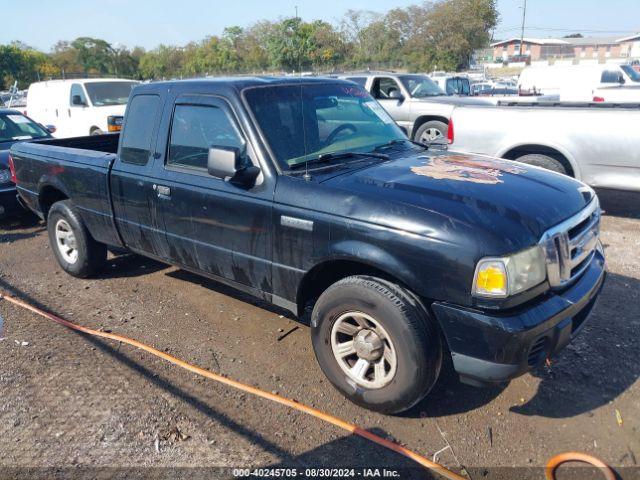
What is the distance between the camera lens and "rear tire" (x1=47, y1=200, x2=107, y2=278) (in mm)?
5215

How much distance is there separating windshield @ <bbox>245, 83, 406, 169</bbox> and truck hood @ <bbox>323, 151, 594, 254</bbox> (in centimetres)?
39

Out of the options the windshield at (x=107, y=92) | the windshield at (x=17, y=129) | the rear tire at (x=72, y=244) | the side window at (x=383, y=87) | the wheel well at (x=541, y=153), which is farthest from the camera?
the windshield at (x=107, y=92)

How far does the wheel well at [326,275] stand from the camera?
10.4 ft

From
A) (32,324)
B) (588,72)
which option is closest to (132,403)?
(32,324)

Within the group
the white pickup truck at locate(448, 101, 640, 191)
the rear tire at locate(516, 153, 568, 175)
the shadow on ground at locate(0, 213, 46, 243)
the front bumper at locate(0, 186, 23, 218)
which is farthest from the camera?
the front bumper at locate(0, 186, 23, 218)

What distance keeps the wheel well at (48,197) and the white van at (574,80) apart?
1547 cm

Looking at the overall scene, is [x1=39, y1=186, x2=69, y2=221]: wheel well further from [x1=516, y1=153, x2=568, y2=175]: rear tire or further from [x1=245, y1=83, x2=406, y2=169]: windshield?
[x1=516, y1=153, x2=568, y2=175]: rear tire

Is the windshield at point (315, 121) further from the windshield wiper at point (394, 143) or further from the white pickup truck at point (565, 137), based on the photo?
the white pickup truck at point (565, 137)

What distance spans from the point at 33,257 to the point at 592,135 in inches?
270

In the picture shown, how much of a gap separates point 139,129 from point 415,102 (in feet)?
26.9

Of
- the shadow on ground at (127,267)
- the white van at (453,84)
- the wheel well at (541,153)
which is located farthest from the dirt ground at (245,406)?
the white van at (453,84)

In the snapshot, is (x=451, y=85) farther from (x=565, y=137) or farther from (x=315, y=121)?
(x=315, y=121)

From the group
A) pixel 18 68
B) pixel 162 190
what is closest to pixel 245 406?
pixel 162 190

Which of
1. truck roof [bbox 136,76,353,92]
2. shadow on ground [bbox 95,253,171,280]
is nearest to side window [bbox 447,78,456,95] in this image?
shadow on ground [bbox 95,253,171,280]
